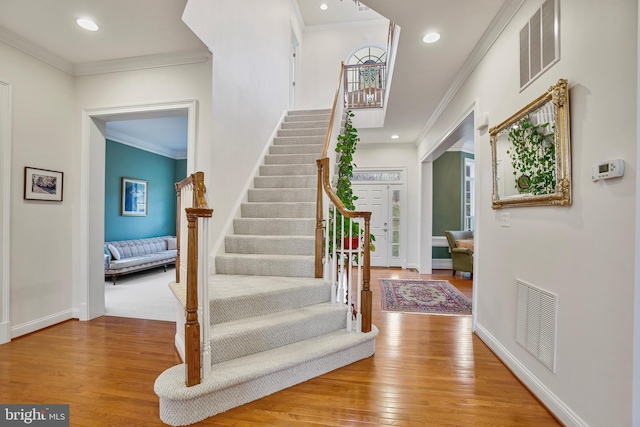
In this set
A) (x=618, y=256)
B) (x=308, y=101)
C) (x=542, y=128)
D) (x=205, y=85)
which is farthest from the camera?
(x=308, y=101)

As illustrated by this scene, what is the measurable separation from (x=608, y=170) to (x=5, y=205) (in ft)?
14.5

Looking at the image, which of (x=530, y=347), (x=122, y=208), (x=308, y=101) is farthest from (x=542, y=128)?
(x=122, y=208)

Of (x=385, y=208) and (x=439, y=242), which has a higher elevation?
(x=385, y=208)

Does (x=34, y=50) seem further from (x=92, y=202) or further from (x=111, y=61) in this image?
(x=92, y=202)

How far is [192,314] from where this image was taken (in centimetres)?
174

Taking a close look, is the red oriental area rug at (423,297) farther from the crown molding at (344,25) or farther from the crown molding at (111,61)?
the crown molding at (344,25)

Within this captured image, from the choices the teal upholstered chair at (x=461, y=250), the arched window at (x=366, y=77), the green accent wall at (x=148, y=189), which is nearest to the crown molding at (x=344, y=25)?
the arched window at (x=366, y=77)

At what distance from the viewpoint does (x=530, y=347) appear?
206 centimetres

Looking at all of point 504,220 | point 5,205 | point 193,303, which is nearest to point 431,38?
point 504,220

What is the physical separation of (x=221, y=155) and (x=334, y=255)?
166 centimetres

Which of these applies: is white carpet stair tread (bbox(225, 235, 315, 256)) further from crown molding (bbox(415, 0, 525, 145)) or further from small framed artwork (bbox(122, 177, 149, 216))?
small framed artwork (bbox(122, 177, 149, 216))

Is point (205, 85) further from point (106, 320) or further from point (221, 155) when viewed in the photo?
point (106, 320)

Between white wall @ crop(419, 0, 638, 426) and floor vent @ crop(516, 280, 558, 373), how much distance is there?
59 millimetres

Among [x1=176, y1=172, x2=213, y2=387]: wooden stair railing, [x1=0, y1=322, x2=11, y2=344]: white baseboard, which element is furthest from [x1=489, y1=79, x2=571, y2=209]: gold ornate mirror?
[x1=0, y1=322, x2=11, y2=344]: white baseboard
